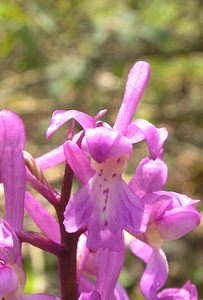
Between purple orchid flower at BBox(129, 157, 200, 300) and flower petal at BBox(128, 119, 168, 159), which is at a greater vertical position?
flower petal at BBox(128, 119, 168, 159)

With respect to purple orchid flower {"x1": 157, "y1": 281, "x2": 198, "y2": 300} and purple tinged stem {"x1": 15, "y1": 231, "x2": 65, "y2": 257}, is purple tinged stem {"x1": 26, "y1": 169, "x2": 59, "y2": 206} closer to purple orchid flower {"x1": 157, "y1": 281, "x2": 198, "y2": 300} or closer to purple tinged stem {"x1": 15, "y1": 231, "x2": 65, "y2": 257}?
purple tinged stem {"x1": 15, "y1": 231, "x2": 65, "y2": 257}

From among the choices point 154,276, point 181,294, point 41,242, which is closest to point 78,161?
point 41,242

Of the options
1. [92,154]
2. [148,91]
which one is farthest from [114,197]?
[148,91]

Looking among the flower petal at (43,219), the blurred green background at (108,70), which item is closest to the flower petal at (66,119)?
the flower petal at (43,219)

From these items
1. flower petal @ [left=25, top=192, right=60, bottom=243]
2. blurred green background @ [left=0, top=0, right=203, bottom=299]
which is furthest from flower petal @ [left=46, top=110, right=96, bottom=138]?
blurred green background @ [left=0, top=0, right=203, bottom=299]

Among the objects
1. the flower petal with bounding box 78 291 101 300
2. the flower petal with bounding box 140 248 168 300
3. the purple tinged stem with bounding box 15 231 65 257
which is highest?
the purple tinged stem with bounding box 15 231 65 257

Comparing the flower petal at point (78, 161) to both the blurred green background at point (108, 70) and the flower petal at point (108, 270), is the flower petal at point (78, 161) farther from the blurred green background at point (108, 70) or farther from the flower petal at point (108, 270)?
the blurred green background at point (108, 70)

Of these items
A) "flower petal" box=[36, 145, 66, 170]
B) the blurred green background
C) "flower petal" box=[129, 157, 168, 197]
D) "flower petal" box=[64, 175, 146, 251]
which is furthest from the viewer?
the blurred green background
